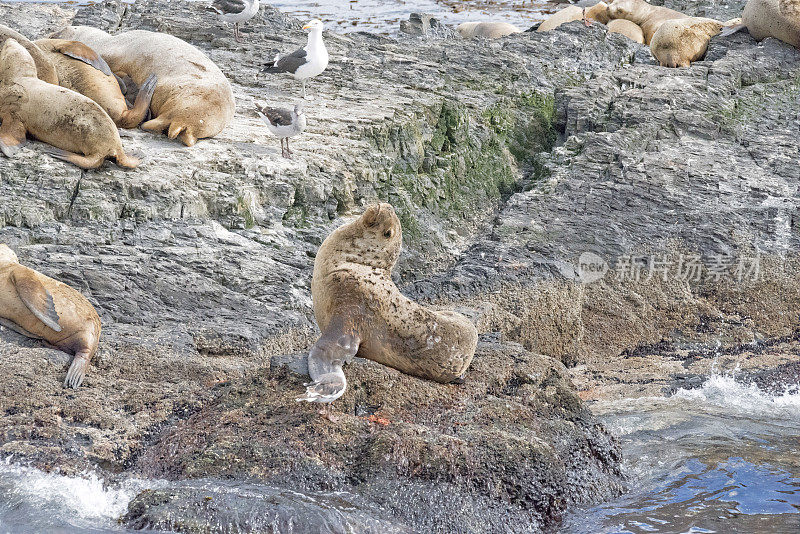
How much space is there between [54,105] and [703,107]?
19.9 feet

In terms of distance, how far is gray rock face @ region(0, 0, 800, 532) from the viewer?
4.64 metres

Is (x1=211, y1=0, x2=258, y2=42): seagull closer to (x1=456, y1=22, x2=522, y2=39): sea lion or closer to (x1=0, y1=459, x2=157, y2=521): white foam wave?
(x1=456, y1=22, x2=522, y2=39): sea lion

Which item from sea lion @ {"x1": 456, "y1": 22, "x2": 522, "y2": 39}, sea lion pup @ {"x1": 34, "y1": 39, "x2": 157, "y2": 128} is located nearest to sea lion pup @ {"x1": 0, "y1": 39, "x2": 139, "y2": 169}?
sea lion pup @ {"x1": 34, "y1": 39, "x2": 157, "y2": 128}

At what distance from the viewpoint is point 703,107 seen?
1000cm

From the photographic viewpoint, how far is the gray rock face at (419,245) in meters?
4.64

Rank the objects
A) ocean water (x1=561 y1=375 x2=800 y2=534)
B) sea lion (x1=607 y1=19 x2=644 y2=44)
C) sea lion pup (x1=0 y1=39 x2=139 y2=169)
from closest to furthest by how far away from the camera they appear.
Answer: ocean water (x1=561 y1=375 x2=800 y2=534), sea lion pup (x1=0 y1=39 x2=139 y2=169), sea lion (x1=607 y1=19 x2=644 y2=44)

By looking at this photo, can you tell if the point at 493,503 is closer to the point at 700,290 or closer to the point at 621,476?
the point at 621,476

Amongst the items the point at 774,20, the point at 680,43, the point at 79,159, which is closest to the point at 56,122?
the point at 79,159

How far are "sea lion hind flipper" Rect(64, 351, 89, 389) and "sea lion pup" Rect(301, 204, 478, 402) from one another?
1.25 metres

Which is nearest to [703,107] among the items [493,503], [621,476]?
[621,476]

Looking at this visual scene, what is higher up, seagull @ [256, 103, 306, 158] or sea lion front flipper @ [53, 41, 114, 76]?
seagull @ [256, 103, 306, 158]

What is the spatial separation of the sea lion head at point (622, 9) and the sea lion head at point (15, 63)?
381 inches

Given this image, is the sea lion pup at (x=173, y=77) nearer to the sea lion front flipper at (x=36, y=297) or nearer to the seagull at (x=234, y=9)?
the seagull at (x=234, y=9)

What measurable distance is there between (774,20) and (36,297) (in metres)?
9.36
